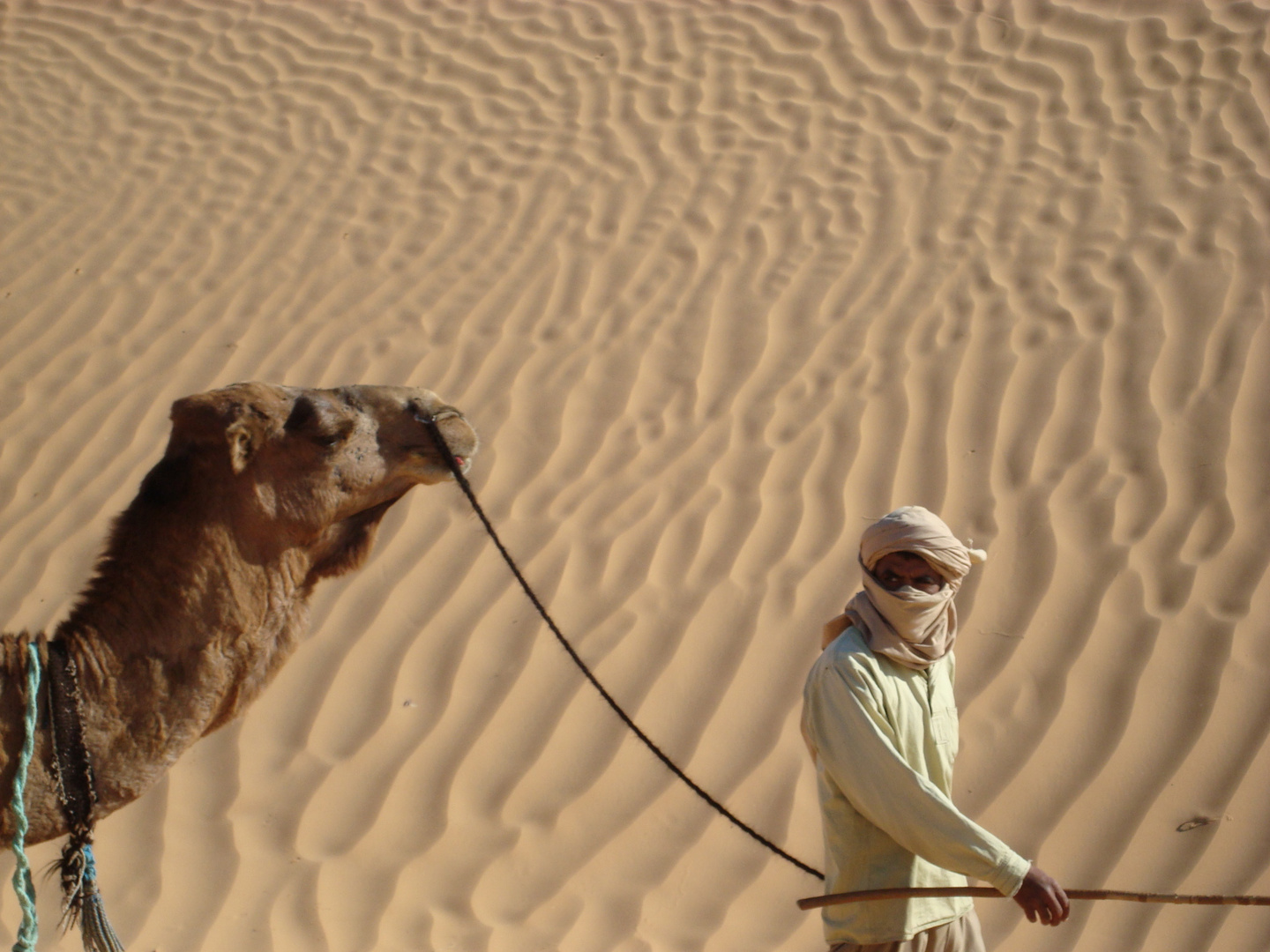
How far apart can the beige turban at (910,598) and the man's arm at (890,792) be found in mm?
141

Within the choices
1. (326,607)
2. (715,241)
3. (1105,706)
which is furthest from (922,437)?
(326,607)

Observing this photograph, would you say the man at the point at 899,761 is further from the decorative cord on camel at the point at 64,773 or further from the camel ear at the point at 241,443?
the decorative cord on camel at the point at 64,773

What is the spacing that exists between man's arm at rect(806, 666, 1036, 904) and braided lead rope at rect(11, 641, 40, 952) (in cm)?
156

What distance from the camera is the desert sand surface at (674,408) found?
12.7 ft

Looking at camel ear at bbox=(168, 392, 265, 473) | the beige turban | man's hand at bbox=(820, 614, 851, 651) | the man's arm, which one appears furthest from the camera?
camel ear at bbox=(168, 392, 265, 473)

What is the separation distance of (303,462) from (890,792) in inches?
58.0

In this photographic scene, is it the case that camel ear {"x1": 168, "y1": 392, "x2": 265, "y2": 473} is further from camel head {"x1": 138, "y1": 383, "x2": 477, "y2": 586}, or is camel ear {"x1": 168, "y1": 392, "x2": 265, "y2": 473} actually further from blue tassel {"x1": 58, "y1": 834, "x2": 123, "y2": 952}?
blue tassel {"x1": 58, "y1": 834, "x2": 123, "y2": 952}

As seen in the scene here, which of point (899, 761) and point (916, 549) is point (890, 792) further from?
point (916, 549)

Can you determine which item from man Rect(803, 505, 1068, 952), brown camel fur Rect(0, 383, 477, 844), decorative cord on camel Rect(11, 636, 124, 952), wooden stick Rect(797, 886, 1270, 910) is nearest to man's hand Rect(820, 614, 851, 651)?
man Rect(803, 505, 1068, 952)

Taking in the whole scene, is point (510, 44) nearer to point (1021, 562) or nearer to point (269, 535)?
point (1021, 562)

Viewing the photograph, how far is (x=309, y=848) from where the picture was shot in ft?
13.1

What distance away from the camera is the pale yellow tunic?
6.75ft

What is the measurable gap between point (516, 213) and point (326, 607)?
11.3 feet

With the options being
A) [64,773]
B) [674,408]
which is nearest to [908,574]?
[64,773]
